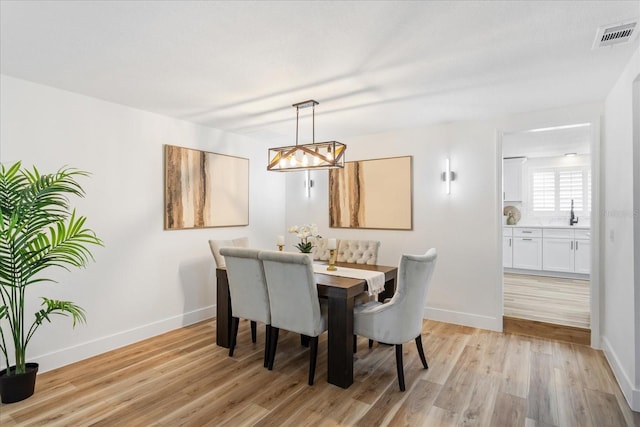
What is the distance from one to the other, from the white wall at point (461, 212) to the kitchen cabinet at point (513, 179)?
12.1 feet

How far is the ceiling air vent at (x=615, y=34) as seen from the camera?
1954 mm

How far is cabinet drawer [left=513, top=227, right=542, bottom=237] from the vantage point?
6.31 metres

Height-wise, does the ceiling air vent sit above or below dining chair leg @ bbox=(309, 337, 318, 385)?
above

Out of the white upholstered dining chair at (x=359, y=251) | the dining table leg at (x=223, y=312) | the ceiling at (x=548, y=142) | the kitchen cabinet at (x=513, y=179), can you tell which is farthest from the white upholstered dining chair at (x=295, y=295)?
the kitchen cabinet at (x=513, y=179)

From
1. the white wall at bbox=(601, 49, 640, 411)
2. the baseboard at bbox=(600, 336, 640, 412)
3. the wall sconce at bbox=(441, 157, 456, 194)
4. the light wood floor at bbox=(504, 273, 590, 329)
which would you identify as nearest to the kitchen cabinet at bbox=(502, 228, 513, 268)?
the light wood floor at bbox=(504, 273, 590, 329)

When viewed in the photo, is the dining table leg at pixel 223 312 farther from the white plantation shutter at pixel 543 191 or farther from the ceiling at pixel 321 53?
the white plantation shutter at pixel 543 191

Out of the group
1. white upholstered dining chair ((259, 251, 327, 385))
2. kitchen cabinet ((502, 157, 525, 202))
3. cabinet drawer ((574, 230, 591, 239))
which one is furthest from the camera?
kitchen cabinet ((502, 157, 525, 202))

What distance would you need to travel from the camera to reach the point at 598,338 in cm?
331

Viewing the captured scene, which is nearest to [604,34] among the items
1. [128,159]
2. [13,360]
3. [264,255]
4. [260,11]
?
[260,11]

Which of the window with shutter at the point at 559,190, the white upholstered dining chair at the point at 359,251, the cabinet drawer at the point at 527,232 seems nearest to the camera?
the white upholstered dining chair at the point at 359,251

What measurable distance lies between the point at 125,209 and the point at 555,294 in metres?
5.85

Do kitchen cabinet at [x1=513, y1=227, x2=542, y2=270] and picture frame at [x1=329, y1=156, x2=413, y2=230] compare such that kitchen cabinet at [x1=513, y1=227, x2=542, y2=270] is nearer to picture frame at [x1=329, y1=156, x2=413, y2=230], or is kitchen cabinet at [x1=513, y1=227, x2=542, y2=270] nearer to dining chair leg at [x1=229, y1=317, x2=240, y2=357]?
picture frame at [x1=329, y1=156, x2=413, y2=230]

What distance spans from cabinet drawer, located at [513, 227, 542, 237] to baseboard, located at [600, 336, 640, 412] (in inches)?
137

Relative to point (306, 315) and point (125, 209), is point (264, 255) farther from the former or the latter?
point (125, 209)
